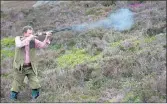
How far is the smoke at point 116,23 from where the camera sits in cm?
1652

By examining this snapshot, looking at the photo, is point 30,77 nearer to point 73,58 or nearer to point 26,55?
point 26,55

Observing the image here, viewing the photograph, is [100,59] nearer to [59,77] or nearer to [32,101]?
[59,77]

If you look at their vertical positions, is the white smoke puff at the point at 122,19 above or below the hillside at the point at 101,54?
above

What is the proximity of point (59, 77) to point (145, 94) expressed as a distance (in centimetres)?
274

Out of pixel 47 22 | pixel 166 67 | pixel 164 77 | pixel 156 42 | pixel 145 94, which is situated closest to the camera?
pixel 145 94

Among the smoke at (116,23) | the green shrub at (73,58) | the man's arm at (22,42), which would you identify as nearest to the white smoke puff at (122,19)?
the smoke at (116,23)

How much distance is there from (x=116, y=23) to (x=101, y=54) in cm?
460

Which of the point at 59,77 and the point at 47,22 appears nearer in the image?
the point at 59,77

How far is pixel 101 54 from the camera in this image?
12.6 meters

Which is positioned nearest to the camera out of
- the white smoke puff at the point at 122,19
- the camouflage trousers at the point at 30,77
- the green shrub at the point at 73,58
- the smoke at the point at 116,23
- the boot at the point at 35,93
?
the camouflage trousers at the point at 30,77

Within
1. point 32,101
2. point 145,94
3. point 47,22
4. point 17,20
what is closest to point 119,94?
point 145,94

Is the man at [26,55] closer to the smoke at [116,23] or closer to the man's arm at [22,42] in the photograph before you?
the man's arm at [22,42]

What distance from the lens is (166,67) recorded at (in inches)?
400

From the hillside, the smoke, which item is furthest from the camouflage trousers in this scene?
the smoke
